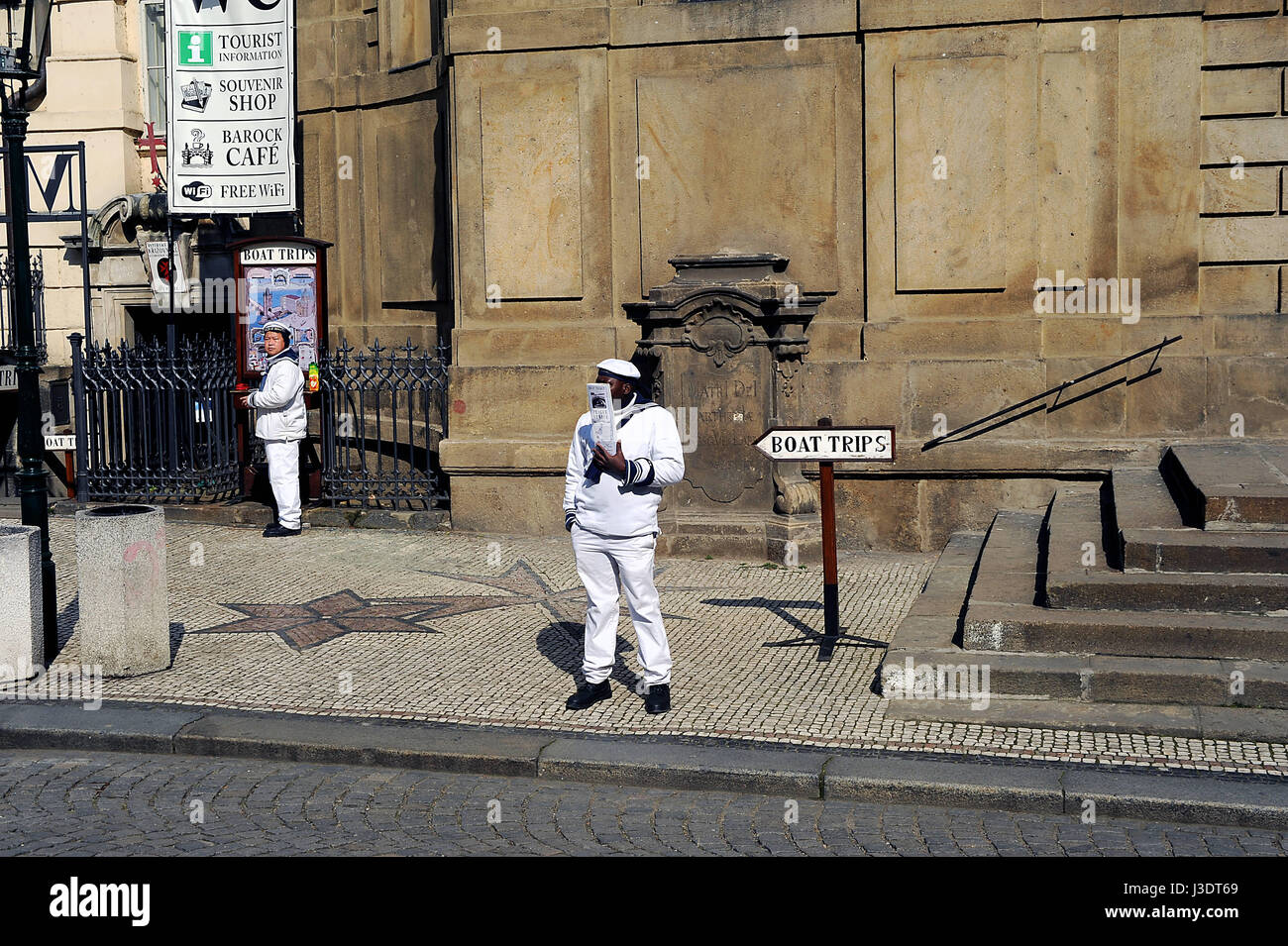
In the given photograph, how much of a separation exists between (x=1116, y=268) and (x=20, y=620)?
30.6ft

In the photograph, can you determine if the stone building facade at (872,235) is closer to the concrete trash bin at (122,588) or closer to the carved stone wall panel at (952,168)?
the carved stone wall panel at (952,168)

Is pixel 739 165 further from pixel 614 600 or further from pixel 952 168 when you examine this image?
pixel 614 600

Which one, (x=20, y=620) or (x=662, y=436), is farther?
(x=20, y=620)

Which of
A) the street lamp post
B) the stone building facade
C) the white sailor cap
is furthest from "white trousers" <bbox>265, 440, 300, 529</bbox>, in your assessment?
the white sailor cap

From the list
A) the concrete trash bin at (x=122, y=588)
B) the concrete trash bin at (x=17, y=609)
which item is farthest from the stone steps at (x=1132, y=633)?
the concrete trash bin at (x=17, y=609)

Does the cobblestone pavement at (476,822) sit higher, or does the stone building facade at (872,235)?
the stone building facade at (872,235)

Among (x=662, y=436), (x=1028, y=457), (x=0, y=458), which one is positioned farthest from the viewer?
(x=0, y=458)

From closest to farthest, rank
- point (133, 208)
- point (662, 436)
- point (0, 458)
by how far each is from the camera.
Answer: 1. point (662, 436)
2. point (0, 458)
3. point (133, 208)

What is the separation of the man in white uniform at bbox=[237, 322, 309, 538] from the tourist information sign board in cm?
306

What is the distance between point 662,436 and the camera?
772cm

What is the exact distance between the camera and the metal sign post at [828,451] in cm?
850

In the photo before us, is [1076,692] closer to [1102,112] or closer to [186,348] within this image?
[1102,112]

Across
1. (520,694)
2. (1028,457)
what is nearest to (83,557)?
(520,694)

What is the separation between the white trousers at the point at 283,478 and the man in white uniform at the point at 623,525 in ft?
21.0
